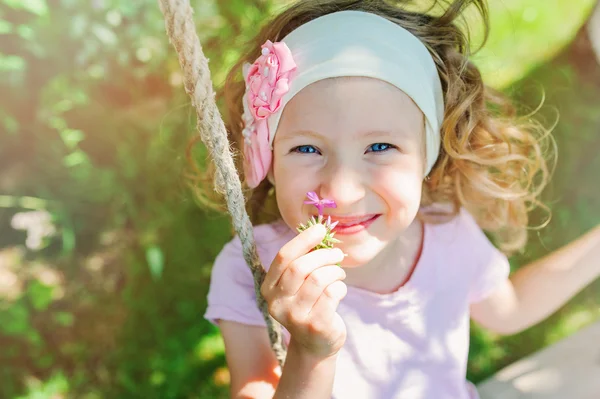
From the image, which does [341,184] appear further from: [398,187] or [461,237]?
[461,237]

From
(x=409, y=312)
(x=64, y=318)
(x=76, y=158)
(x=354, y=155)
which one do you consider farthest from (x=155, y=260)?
(x=354, y=155)

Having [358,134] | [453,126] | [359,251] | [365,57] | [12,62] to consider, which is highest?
[12,62]

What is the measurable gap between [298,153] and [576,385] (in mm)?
1073

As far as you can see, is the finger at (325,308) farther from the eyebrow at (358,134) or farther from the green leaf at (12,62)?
the green leaf at (12,62)

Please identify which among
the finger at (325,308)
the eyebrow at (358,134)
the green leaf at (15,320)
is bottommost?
the green leaf at (15,320)

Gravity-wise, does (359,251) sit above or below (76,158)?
below

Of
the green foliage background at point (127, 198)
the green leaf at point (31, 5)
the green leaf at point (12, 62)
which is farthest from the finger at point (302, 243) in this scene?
the green leaf at point (12, 62)

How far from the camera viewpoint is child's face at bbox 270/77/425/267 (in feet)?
3.93

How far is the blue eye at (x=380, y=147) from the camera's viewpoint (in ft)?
4.10

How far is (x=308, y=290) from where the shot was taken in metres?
1.07

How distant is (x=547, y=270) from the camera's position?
5.60 feet

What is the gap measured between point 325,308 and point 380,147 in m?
0.36

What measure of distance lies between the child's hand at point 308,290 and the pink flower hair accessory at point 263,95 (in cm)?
30

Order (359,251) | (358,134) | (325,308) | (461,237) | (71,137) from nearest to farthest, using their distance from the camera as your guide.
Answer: (325,308), (358,134), (359,251), (461,237), (71,137)
